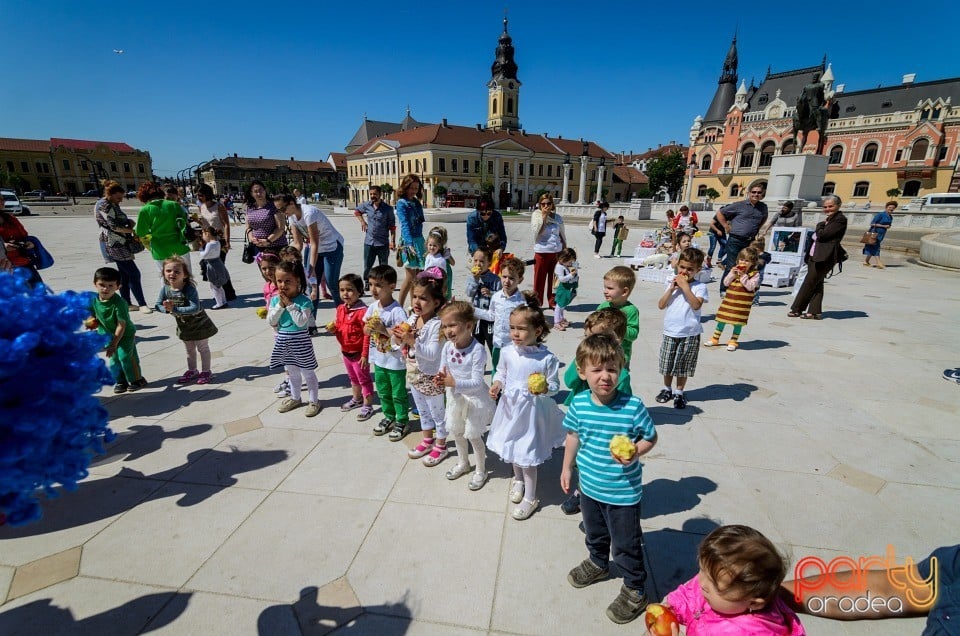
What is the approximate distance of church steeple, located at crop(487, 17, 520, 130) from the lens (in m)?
76.4

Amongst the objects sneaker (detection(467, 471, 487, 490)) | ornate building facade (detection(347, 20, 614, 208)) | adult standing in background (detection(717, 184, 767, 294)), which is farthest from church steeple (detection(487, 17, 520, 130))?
sneaker (detection(467, 471, 487, 490))

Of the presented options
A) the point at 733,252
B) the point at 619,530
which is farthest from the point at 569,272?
the point at 619,530

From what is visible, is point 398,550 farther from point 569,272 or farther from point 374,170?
point 374,170

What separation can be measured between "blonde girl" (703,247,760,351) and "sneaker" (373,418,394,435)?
4.98 metres

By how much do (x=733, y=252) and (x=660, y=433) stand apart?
211 inches

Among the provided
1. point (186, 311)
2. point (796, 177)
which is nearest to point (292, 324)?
point (186, 311)

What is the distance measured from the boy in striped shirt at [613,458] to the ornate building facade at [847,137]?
47859mm

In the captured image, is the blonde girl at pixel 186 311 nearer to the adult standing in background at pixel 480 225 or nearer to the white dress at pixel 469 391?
the white dress at pixel 469 391

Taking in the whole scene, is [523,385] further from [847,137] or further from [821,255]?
[847,137]

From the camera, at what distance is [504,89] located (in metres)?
76.3

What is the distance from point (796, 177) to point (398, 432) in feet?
62.2

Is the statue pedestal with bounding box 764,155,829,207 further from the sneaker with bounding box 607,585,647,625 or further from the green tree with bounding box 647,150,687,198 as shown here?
the green tree with bounding box 647,150,687,198

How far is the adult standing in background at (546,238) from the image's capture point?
22.7 feet

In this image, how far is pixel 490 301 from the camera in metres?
4.78
